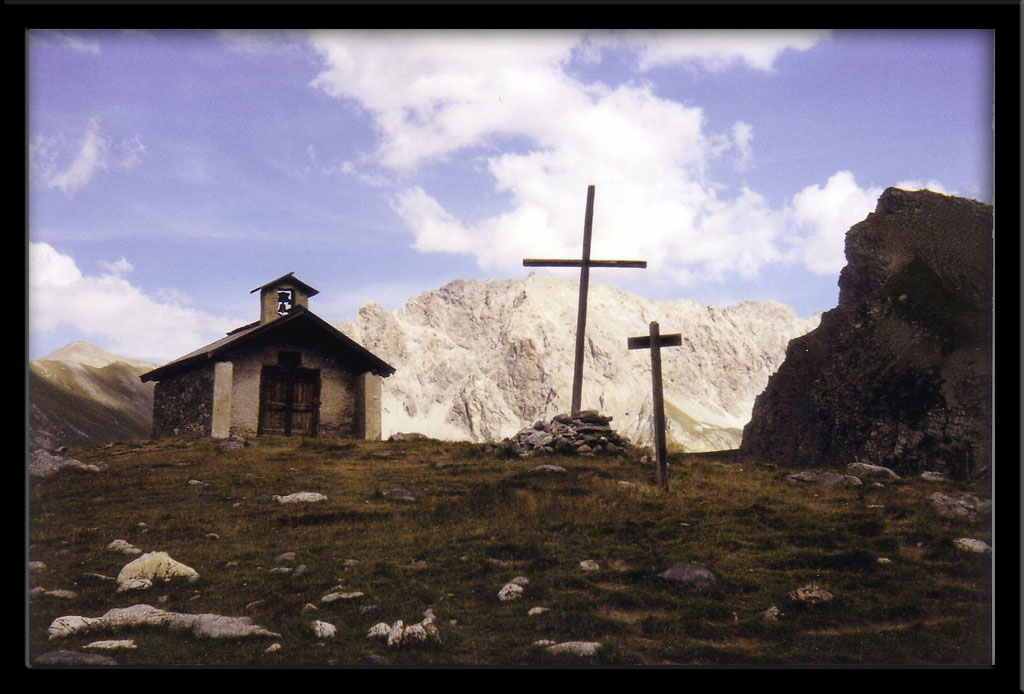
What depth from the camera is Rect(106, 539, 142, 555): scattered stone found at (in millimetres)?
9462

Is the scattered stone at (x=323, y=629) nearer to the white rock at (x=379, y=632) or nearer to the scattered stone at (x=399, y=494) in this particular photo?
the white rock at (x=379, y=632)

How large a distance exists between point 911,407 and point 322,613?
11.8 meters

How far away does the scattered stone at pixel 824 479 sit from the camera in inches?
522

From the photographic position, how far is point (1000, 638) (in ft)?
30.0

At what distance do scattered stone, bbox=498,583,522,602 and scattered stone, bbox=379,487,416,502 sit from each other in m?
3.27

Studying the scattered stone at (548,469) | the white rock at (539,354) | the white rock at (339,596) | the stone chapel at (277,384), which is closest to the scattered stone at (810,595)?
the white rock at (539,354)

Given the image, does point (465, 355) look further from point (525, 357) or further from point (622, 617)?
point (622, 617)

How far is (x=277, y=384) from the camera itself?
18250 millimetres

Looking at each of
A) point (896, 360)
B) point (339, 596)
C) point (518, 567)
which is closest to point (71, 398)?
point (339, 596)

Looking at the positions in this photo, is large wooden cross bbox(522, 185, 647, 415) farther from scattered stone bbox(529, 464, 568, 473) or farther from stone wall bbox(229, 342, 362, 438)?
stone wall bbox(229, 342, 362, 438)

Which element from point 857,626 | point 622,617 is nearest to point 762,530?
point 857,626

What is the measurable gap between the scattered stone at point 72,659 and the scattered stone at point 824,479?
1150cm

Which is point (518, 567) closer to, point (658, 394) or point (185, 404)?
point (658, 394)

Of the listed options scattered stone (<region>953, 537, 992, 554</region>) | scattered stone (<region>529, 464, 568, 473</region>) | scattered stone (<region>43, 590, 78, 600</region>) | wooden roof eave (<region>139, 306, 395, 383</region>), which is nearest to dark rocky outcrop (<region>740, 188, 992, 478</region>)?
scattered stone (<region>953, 537, 992, 554</region>)
